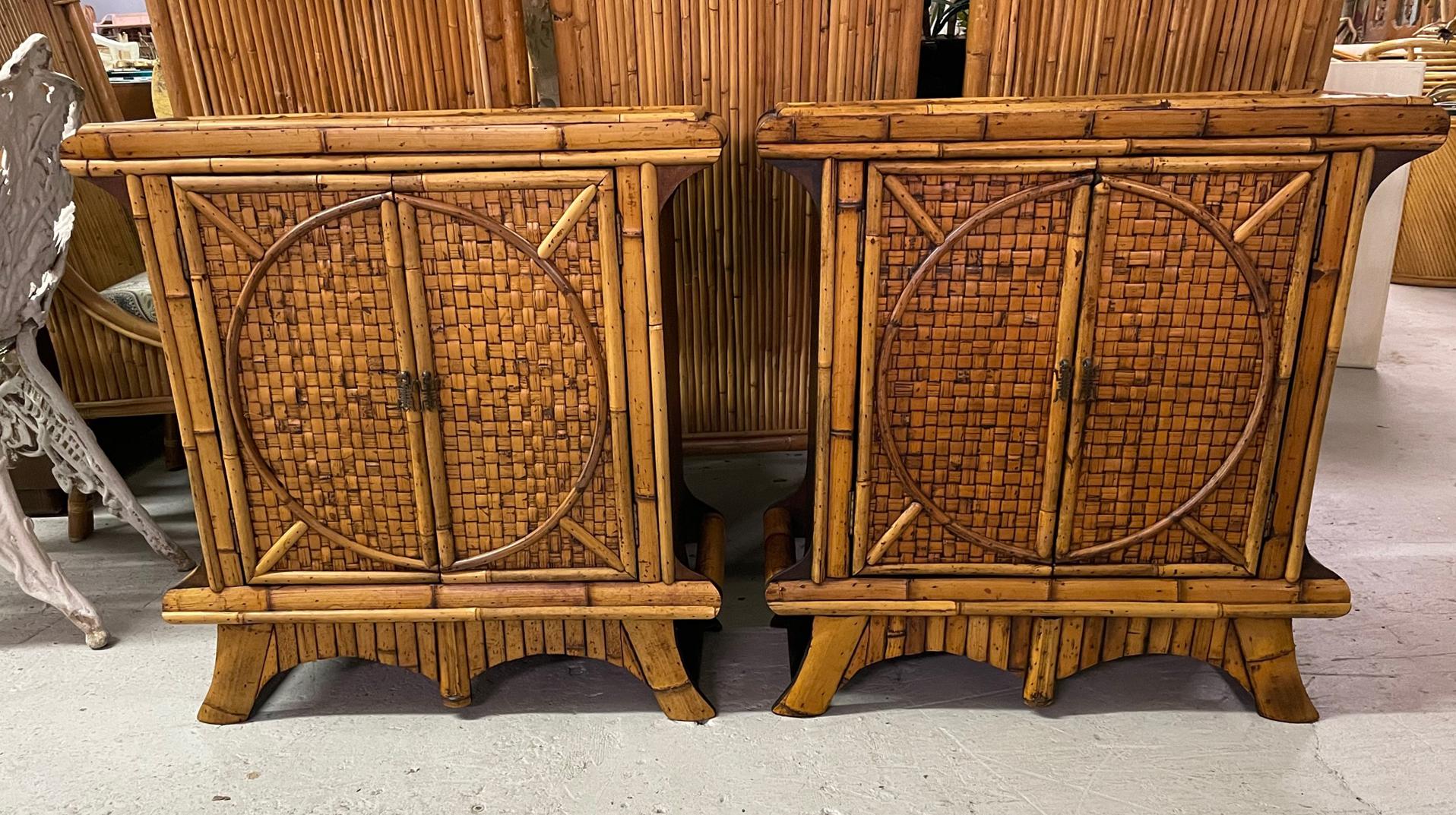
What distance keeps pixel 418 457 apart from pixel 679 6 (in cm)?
106

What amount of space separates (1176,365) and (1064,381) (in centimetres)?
18

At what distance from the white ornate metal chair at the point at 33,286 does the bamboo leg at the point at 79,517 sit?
0.35 metres

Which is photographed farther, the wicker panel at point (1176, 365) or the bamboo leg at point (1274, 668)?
the bamboo leg at point (1274, 668)

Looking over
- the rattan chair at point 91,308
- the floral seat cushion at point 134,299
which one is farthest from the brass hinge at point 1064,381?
the floral seat cushion at point 134,299

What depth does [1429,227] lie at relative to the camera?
4.42 meters

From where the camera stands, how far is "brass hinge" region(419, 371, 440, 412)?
1.50 meters

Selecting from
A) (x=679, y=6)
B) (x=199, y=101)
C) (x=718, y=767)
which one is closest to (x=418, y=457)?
(x=718, y=767)

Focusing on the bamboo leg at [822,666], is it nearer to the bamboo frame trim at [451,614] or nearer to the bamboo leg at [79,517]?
the bamboo frame trim at [451,614]

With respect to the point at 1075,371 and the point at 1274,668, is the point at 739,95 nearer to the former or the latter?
the point at 1075,371

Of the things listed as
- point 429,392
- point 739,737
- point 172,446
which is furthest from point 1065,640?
point 172,446

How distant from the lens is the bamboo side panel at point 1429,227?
4.27 m

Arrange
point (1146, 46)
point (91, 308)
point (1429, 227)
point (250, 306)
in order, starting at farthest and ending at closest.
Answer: point (1429, 227) < point (91, 308) < point (1146, 46) < point (250, 306)

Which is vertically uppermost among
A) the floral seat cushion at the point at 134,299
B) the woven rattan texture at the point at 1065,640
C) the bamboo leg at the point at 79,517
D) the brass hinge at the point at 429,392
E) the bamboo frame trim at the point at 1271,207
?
the bamboo frame trim at the point at 1271,207

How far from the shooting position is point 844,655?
5.43 feet
